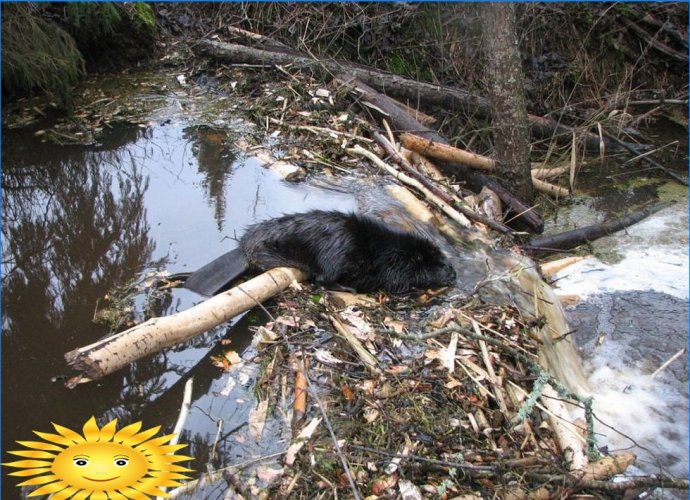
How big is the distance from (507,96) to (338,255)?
304 centimetres

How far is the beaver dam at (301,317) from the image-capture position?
2959mm

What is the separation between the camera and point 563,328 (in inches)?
186

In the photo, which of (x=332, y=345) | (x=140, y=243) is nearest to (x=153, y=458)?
(x=332, y=345)

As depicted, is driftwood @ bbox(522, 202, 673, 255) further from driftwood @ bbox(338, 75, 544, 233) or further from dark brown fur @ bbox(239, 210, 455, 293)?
Result: dark brown fur @ bbox(239, 210, 455, 293)

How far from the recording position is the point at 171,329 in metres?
3.35

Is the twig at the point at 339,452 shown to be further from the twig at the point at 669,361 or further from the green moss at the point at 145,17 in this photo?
the green moss at the point at 145,17

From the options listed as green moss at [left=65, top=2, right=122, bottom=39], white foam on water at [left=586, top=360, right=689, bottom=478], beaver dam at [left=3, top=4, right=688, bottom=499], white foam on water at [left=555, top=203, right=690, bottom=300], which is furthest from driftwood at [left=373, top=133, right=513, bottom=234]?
green moss at [left=65, top=2, right=122, bottom=39]

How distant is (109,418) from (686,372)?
13.4ft

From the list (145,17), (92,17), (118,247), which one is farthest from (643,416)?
(145,17)

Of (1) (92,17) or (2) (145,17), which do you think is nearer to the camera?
(1) (92,17)

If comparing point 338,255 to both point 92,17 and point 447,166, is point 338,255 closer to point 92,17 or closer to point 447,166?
point 447,166

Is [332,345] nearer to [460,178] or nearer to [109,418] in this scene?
[109,418]

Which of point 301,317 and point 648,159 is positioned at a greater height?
point 301,317

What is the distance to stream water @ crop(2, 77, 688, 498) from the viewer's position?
3.23 metres
